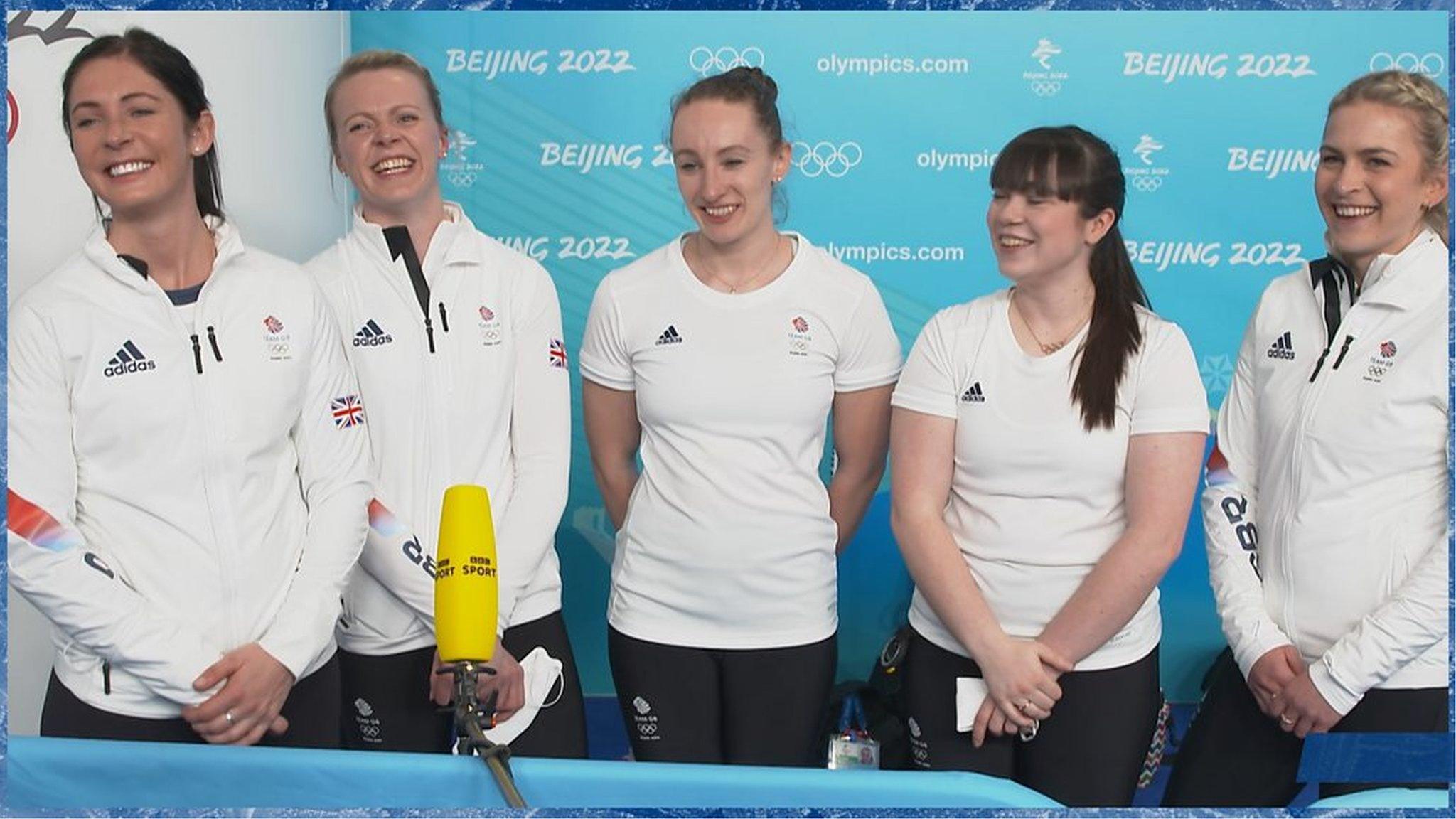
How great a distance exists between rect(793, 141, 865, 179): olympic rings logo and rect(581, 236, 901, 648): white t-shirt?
0.68 meters

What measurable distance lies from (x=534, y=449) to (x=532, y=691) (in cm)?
34

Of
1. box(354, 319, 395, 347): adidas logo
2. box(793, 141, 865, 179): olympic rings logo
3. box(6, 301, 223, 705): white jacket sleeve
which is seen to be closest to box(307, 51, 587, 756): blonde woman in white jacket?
box(354, 319, 395, 347): adidas logo

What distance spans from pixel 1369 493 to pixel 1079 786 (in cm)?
53

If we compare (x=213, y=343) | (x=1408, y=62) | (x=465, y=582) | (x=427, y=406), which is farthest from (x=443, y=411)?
(x=1408, y=62)

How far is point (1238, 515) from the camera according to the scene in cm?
179

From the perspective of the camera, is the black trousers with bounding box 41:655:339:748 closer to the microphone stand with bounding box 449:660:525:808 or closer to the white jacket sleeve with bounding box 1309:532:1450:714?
the microphone stand with bounding box 449:660:525:808

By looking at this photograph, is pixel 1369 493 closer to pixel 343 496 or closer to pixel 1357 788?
pixel 1357 788

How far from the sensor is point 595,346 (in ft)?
6.20

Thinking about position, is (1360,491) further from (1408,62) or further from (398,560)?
(398,560)

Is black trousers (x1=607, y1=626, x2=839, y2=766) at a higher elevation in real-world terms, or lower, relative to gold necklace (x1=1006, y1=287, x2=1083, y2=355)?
lower

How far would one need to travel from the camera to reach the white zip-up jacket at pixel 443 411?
1.79m

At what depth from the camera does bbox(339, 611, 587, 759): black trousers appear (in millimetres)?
1847

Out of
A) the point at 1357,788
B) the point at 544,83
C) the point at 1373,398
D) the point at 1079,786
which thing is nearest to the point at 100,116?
the point at 544,83

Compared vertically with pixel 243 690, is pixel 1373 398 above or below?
above
